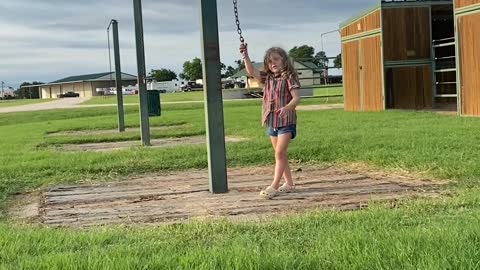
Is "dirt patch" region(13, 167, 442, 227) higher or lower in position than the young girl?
lower

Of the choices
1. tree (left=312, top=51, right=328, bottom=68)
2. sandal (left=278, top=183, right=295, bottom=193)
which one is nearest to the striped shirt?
sandal (left=278, top=183, right=295, bottom=193)

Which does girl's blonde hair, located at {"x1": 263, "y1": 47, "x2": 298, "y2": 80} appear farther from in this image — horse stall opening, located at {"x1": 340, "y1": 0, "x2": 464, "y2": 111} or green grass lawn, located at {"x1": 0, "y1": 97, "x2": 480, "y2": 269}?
horse stall opening, located at {"x1": 340, "y1": 0, "x2": 464, "y2": 111}

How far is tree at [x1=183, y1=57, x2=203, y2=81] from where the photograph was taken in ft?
427

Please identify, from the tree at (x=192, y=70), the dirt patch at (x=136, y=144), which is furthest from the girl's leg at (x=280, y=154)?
the tree at (x=192, y=70)

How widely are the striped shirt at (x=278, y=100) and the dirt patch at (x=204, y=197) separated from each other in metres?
0.77

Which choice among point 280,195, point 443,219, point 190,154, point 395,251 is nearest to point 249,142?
point 190,154

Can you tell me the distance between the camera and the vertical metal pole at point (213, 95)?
7.07 meters

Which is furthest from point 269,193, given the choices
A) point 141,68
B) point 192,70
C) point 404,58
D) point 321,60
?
point 192,70

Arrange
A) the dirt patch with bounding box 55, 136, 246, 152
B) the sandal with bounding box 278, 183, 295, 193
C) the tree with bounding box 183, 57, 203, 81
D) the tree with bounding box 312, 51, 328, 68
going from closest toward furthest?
the sandal with bounding box 278, 183, 295, 193, the dirt patch with bounding box 55, 136, 246, 152, the tree with bounding box 312, 51, 328, 68, the tree with bounding box 183, 57, 203, 81

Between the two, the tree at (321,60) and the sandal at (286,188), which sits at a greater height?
the tree at (321,60)

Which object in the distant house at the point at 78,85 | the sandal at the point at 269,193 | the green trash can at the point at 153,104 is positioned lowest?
the sandal at the point at 269,193

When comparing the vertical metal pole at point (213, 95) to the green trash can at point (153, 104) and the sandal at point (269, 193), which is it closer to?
the sandal at point (269, 193)

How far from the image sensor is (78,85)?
154 metres

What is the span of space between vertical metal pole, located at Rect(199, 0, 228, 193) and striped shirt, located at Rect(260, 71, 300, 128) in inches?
22.8
